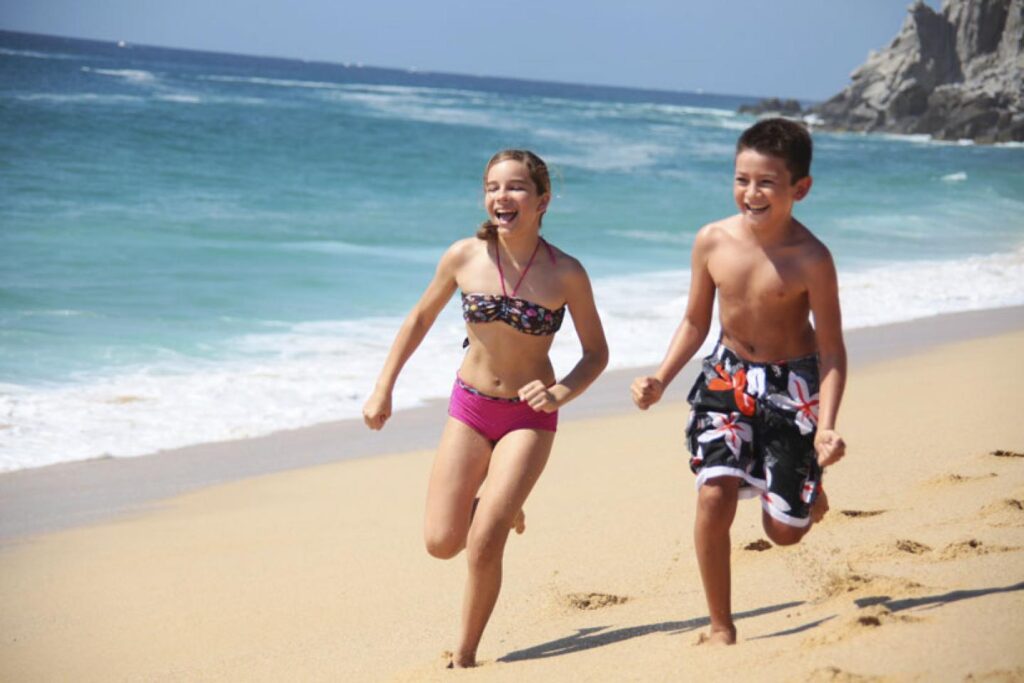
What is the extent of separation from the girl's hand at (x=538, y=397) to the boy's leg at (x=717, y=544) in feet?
1.94

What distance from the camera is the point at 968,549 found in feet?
14.2

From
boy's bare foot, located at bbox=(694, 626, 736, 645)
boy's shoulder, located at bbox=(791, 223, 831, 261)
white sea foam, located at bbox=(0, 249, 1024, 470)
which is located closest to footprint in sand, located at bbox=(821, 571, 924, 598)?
boy's bare foot, located at bbox=(694, 626, 736, 645)

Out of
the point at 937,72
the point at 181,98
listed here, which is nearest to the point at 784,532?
the point at 181,98

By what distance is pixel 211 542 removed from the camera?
19.0ft

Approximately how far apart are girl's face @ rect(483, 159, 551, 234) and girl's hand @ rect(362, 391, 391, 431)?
2.40 ft

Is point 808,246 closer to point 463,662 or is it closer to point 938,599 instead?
point 938,599

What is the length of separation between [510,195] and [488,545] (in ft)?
4.03

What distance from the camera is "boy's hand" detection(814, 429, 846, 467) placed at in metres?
3.46

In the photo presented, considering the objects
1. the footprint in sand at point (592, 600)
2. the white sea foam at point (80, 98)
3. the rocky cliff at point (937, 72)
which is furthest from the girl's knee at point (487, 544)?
the rocky cliff at point (937, 72)

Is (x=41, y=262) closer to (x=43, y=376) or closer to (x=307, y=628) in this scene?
(x=43, y=376)

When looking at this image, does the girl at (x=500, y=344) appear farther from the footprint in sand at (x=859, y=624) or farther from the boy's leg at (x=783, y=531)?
the footprint in sand at (x=859, y=624)

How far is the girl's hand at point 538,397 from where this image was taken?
4031mm

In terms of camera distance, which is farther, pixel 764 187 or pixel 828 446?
pixel 764 187

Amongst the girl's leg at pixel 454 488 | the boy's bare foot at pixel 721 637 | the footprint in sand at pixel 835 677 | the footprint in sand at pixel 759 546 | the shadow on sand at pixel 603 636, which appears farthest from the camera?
the footprint in sand at pixel 759 546
